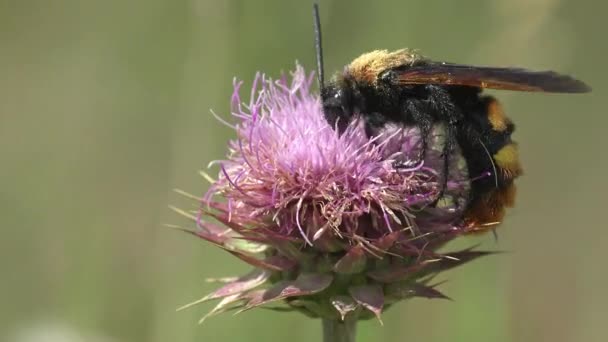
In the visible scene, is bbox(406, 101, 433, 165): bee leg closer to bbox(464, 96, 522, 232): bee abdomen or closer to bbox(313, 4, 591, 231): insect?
bbox(313, 4, 591, 231): insect

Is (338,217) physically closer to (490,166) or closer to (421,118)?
(421,118)

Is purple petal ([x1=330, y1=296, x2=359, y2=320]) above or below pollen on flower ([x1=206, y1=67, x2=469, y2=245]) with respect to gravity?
below

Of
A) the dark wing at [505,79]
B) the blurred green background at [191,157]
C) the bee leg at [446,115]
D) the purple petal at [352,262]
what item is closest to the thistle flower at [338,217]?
the purple petal at [352,262]

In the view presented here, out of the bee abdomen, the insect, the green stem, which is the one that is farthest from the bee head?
the green stem

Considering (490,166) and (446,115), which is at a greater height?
(446,115)

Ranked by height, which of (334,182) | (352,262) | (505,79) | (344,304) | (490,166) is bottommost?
(344,304)

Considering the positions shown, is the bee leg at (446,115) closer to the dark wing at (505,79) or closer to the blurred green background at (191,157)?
the dark wing at (505,79)

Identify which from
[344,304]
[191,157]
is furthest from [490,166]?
[191,157]

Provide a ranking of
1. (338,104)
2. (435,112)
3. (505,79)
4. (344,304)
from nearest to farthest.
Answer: (505,79) → (344,304) → (435,112) → (338,104)
